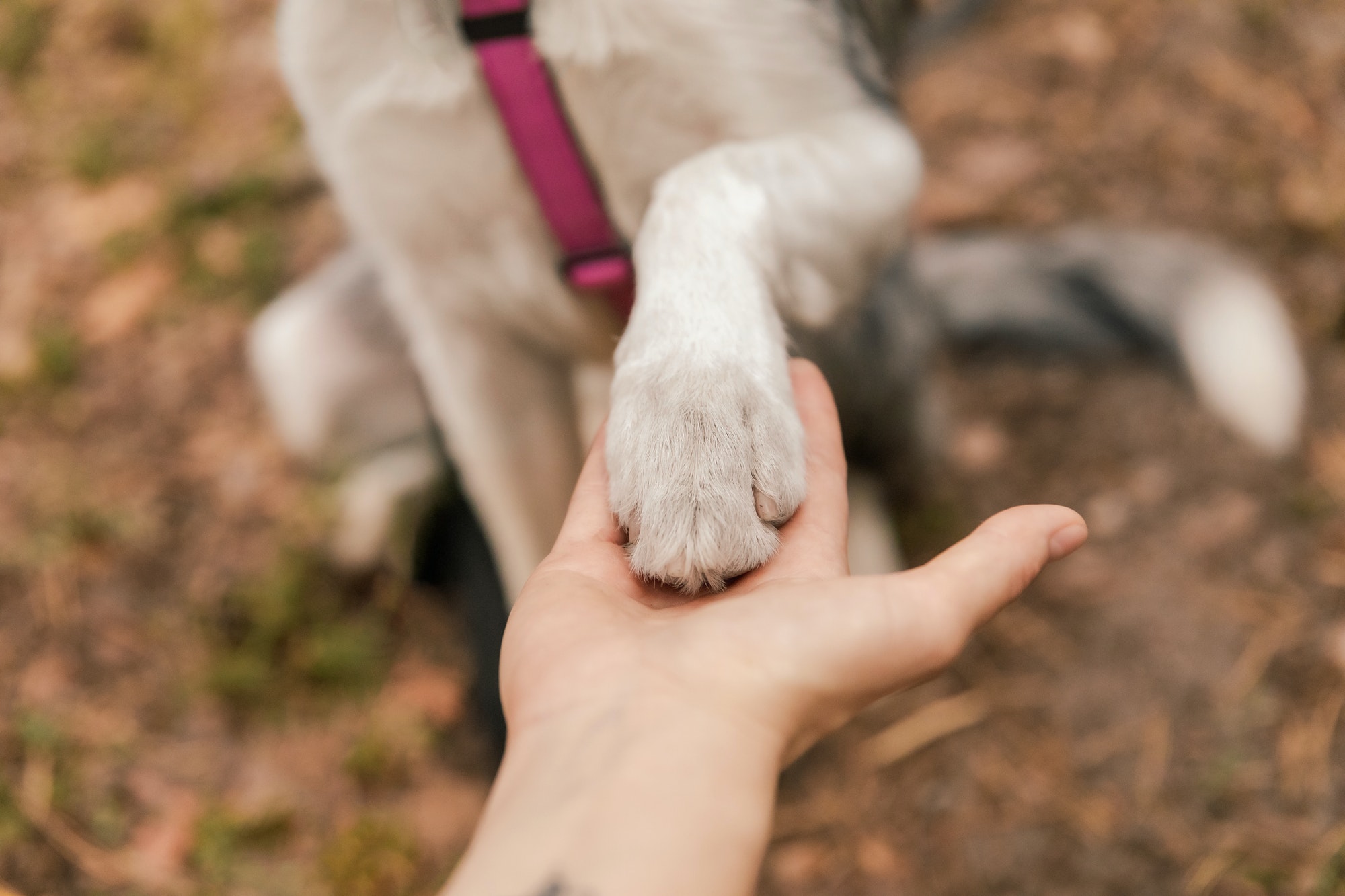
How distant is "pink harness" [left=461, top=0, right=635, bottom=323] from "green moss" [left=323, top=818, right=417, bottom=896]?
1.41 metres

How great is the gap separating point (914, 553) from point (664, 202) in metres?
1.66

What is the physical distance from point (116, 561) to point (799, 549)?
236 cm

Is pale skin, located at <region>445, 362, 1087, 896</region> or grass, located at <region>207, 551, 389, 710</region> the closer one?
pale skin, located at <region>445, 362, 1087, 896</region>

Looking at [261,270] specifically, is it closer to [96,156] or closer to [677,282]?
[96,156]

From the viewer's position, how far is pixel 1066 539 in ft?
3.64

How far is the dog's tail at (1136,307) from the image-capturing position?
2.36 m

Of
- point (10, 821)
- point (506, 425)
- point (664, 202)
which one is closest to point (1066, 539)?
point (664, 202)

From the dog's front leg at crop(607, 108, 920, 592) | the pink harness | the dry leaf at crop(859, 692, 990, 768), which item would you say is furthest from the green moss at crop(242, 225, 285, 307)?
the dry leaf at crop(859, 692, 990, 768)

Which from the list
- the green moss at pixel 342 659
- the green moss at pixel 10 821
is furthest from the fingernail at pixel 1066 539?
the green moss at pixel 10 821

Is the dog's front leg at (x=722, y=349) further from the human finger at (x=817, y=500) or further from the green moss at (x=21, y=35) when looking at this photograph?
the green moss at (x=21, y=35)

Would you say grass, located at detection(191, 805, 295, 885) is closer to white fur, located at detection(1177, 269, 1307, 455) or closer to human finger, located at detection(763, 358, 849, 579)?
human finger, located at detection(763, 358, 849, 579)

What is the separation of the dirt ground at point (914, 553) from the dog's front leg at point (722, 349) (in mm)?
1364

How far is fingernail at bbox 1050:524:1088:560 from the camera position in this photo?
1.11 metres

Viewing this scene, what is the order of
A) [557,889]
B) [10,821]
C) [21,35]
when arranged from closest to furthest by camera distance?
[557,889], [10,821], [21,35]
